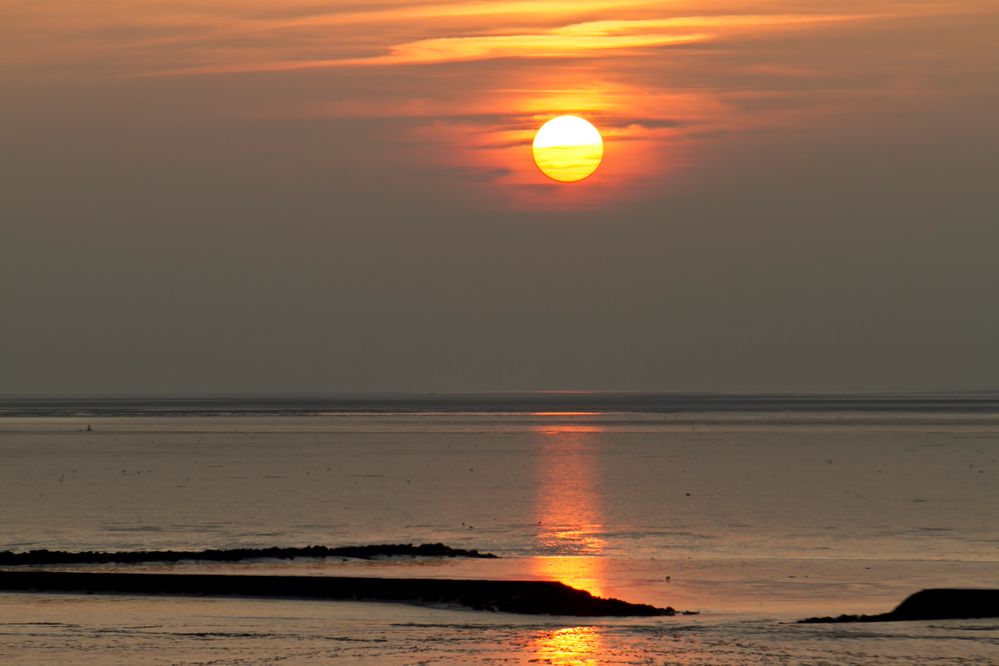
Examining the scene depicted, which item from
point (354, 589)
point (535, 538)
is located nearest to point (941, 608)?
point (354, 589)

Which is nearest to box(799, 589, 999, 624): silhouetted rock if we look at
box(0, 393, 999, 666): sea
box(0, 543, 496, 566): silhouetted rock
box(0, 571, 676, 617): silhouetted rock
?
box(0, 393, 999, 666): sea

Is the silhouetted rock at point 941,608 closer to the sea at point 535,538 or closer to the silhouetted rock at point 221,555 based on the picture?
the sea at point 535,538

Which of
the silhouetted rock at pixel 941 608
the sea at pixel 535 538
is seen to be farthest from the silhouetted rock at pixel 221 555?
the silhouetted rock at pixel 941 608

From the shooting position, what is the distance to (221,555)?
42000 mm

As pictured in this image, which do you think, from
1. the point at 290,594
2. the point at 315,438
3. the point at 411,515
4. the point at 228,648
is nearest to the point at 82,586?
the point at 290,594

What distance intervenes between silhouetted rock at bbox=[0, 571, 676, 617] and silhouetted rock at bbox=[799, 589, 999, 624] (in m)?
4.08

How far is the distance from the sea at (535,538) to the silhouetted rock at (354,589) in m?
0.62

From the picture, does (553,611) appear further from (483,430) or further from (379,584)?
(483,430)

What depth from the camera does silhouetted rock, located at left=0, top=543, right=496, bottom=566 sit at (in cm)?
4025

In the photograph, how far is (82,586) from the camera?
34.6m

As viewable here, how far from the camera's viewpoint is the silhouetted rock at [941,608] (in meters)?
30.8

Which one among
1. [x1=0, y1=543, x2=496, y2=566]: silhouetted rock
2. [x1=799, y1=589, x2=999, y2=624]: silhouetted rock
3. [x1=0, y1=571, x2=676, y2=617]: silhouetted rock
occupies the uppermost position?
[x1=0, y1=543, x2=496, y2=566]: silhouetted rock

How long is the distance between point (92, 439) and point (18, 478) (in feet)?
214

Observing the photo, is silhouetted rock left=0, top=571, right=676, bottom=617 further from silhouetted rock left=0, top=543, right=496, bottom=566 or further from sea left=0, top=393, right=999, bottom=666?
silhouetted rock left=0, top=543, right=496, bottom=566
